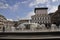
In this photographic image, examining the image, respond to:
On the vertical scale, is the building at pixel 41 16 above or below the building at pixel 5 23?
above

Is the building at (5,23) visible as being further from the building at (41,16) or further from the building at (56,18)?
the building at (56,18)

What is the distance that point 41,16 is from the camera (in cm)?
184

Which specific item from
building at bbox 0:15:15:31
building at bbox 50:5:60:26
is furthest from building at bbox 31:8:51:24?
building at bbox 0:15:15:31

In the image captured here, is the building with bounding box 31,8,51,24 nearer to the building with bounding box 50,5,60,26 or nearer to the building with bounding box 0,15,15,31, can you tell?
the building with bounding box 50,5,60,26

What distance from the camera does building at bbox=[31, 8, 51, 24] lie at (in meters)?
1.81

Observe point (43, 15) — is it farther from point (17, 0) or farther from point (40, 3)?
point (17, 0)

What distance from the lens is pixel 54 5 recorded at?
1.80 m

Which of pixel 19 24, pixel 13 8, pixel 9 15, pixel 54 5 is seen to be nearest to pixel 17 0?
pixel 13 8

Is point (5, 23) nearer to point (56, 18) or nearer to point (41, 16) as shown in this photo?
point (41, 16)

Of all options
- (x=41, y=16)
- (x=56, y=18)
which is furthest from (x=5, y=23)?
(x=56, y=18)

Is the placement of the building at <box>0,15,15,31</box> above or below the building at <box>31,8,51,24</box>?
below

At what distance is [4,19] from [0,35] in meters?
0.34

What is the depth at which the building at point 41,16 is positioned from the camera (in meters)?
1.81

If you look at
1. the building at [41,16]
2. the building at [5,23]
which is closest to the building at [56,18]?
the building at [41,16]
